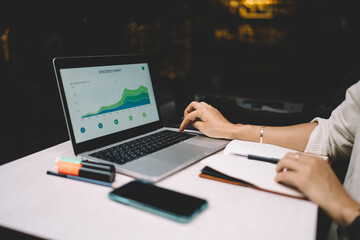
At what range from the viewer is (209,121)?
0.98 m

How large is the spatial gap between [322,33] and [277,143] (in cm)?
357

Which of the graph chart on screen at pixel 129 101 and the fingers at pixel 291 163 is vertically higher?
the graph chart on screen at pixel 129 101

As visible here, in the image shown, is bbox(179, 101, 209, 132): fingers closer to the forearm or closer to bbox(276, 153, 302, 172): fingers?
the forearm

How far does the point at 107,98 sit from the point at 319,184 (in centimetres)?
67

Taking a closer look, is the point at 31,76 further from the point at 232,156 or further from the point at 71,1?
the point at 232,156

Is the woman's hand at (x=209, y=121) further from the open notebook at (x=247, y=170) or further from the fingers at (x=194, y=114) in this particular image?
the open notebook at (x=247, y=170)

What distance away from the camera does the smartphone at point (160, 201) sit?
1.62 feet

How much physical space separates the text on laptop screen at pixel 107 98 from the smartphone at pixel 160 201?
318 mm

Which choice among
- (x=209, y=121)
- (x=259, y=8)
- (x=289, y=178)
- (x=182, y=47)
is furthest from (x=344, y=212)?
(x=259, y=8)

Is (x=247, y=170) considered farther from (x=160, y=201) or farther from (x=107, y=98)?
(x=107, y=98)

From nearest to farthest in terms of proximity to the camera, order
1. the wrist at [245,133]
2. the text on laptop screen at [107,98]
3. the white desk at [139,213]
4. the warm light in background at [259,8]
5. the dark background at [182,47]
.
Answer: the white desk at [139,213], the text on laptop screen at [107,98], the wrist at [245,133], the dark background at [182,47], the warm light in background at [259,8]

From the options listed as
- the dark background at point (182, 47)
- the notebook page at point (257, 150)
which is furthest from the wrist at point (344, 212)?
the dark background at point (182, 47)

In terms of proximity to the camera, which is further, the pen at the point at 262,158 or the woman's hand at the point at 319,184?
the pen at the point at 262,158

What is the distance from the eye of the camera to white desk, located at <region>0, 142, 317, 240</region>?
466mm
